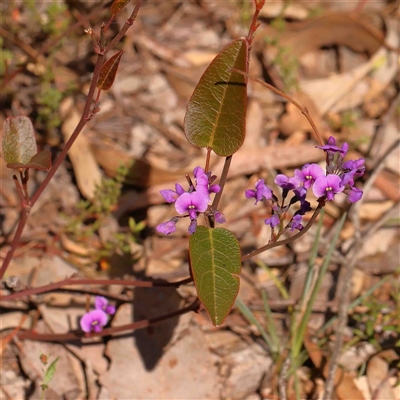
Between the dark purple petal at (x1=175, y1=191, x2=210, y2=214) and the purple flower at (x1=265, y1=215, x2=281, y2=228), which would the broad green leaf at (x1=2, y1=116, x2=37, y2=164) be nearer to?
the dark purple petal at (x1=175, y1=191, x2=210, y2=214)

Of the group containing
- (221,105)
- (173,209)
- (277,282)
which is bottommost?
(277,282)

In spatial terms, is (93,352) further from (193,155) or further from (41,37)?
(41,37)

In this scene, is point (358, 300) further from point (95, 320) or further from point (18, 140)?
point (18, 140)

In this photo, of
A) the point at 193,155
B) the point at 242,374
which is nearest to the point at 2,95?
the point at 193,155

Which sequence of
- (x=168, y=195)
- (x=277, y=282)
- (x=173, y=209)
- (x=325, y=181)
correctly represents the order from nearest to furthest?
(x=325, y=181) < (x=168, y=195) < (x=277, y=282) < (x=173, y=209)

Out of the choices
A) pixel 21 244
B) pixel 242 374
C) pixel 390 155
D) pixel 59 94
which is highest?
pixel 59 94

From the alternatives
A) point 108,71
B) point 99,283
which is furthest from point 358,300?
point 108,71
